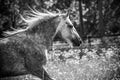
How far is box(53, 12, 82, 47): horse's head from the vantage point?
6066 millimetres

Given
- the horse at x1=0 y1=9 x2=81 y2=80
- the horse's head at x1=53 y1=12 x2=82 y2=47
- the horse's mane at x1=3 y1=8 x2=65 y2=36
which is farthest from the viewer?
the horse's head at x1=53 y1=12 x2=82 y2=47

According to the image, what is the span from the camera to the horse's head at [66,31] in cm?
607

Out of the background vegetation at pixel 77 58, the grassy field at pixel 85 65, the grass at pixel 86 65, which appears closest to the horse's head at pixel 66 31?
the background vegetation at pixel 77 58

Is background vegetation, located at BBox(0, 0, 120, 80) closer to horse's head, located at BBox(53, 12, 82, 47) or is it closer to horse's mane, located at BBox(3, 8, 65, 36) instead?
horse's mane, located at BBox(3, 8, 65, 36)

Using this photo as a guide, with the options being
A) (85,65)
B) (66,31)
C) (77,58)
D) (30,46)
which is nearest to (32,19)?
(30,46)

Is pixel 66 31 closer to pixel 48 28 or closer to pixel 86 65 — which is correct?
pixel 48 28

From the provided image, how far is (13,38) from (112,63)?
3.64 metres

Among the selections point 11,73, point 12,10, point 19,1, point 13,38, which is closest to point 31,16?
point 13,38

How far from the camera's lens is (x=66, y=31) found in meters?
6.18

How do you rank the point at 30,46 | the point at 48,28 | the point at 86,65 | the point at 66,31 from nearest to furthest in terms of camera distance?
the point at 30,46 < the point at 48,28 < the point at 66,31 < the point at 86,65

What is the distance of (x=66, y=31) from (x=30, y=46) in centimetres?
120

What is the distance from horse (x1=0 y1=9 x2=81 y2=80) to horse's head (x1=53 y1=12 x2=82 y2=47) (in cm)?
4

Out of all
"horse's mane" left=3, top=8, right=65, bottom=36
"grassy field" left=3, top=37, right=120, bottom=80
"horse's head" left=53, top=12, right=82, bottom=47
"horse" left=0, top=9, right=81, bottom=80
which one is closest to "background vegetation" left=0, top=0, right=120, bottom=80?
"grassy field" left=3, top=37, right=120, bottom=80

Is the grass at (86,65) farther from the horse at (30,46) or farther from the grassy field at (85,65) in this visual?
the horse at (30,46)
